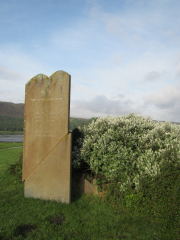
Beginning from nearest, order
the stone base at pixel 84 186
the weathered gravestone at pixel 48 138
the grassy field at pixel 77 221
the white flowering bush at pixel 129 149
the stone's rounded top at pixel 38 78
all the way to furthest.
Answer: the grassy field at pixel 77 221
the white flowering bush at pixel 129 149
the weathered gravestone at pixel 48 138
the stone base at pixel 84 186
the stone's rounded top at pixel 38 78

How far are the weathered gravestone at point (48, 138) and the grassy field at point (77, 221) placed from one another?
1.33ft

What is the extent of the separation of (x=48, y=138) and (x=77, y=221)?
246 cm

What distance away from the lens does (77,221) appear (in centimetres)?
426

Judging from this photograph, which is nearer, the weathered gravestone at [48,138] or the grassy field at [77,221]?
the grassy field at [77,221]

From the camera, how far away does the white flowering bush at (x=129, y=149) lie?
4727 mm

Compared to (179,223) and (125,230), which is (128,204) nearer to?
(125,230)

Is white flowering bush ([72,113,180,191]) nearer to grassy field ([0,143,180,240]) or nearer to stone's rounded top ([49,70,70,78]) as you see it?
grassy field ([0,143,180,240])

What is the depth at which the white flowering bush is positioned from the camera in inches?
186

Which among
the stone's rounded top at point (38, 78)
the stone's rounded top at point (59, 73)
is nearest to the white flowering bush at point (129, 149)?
the stone's rounded top at point (59, 73)

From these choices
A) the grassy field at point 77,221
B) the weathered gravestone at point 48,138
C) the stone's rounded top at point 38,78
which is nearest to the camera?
the grassy field at point 77,221

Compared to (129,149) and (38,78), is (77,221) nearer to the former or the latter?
(129,149)

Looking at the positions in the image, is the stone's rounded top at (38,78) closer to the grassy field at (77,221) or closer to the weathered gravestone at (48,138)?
the weathered gravestone at (48,138)

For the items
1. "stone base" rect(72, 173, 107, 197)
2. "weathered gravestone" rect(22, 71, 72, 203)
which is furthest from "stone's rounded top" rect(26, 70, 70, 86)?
"stone base" rect(72, 173, 107, 197)

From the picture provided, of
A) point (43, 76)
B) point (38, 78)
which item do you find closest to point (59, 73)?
point (43, 76)
